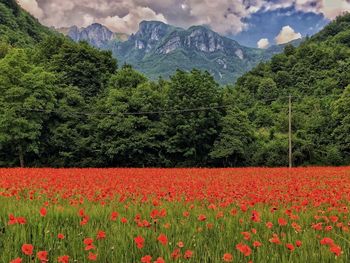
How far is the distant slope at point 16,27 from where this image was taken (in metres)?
65.0

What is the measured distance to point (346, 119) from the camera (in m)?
41.4

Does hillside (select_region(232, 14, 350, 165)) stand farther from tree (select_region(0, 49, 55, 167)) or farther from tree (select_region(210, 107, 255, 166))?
tree (select_region(0, 49, 55, 167))

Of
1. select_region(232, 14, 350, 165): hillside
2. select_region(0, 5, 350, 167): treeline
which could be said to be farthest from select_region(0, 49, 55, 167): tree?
select_region(232, 14, 350, 165): hillside

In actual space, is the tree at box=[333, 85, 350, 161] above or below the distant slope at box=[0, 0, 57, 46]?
below

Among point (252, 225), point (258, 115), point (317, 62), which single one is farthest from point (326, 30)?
point (252, 225)

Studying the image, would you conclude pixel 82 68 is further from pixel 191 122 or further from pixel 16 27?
pixel 16 27

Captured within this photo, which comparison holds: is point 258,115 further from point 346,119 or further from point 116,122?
point 116,122

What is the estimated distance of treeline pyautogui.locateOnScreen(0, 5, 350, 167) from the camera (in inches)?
1385

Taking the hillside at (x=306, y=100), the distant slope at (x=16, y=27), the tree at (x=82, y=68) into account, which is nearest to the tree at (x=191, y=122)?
the hillside at (x=306, y=100)

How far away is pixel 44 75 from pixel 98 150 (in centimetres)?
878

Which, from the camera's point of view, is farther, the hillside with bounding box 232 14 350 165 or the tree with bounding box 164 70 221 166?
the hillside with bounding box 232 14 350 165

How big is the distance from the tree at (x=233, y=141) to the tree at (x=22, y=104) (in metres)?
16.5

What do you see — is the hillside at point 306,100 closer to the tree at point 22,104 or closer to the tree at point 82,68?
the tree at point 82,68

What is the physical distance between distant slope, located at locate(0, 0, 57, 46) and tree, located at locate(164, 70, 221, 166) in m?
32.8
